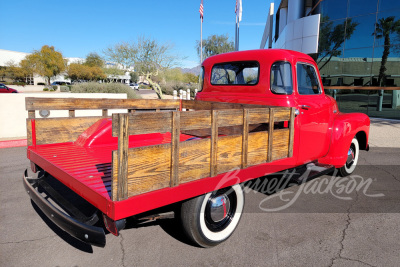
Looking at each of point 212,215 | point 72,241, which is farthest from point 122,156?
point 72,241

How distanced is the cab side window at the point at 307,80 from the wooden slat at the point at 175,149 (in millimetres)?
2091

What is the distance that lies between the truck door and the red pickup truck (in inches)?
0.6

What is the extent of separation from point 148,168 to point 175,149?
0.88ft

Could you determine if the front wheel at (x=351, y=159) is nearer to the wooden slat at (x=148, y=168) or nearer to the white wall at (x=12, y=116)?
the wooden slat at (x=148, y=168)

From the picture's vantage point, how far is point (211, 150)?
2533 millimetres

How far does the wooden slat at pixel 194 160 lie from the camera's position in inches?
92.8

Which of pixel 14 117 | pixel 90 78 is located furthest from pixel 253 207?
pixel 90 78

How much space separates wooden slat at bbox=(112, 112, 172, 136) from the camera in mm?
2076

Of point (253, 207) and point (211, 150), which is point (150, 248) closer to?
point (211, 150)

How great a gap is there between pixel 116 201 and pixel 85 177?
0.68 meters

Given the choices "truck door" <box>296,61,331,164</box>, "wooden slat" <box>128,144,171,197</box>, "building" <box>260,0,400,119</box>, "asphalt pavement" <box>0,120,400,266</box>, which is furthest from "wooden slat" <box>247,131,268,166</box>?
"building" <box>260,0,400,119</box>

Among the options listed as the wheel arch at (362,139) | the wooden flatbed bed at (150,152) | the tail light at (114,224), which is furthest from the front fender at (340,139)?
the tail light at (114,224)

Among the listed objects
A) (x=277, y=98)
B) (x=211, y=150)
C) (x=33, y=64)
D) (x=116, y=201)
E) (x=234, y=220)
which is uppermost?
(x=33, y=64)

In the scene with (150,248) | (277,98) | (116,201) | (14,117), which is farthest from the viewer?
(14,117)
